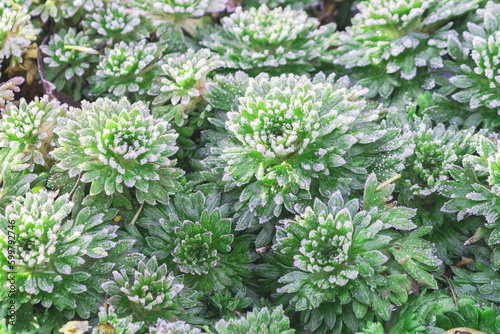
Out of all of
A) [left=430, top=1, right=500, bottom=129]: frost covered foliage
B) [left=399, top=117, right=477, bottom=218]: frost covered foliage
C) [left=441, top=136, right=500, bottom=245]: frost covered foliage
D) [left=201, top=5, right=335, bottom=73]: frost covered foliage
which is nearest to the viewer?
[left=441, top=136, right=500, bottom=245]: frost covered foliage

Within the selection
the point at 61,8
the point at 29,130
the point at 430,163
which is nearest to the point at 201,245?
the point at 29,130

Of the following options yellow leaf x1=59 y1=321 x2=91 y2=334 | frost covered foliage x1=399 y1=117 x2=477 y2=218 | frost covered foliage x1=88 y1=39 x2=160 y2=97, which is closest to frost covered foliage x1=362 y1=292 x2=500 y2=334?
frost covered foliage x1=399 y1=117 x2=477 y2=218

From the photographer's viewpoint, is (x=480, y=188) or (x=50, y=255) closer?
(x=50, y=255)

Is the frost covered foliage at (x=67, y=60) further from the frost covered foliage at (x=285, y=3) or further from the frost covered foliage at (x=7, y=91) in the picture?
the frost covered foliage at (x=285, y=3)

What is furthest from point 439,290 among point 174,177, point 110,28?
point 110,28

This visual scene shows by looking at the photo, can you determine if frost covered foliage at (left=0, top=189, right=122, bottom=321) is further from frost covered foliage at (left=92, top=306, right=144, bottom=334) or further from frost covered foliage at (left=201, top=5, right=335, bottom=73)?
frost covered foliage at (left=201, top=5, right=335, bottom=73)

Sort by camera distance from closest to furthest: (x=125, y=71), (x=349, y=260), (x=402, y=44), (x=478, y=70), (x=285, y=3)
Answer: (x=349, y=260) < (x=478, y=70) < (x=125, y=71) < (x=402, y=44) < (x=285, y=3)

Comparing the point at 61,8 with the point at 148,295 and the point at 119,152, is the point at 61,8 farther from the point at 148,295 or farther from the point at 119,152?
the point at 148,295
